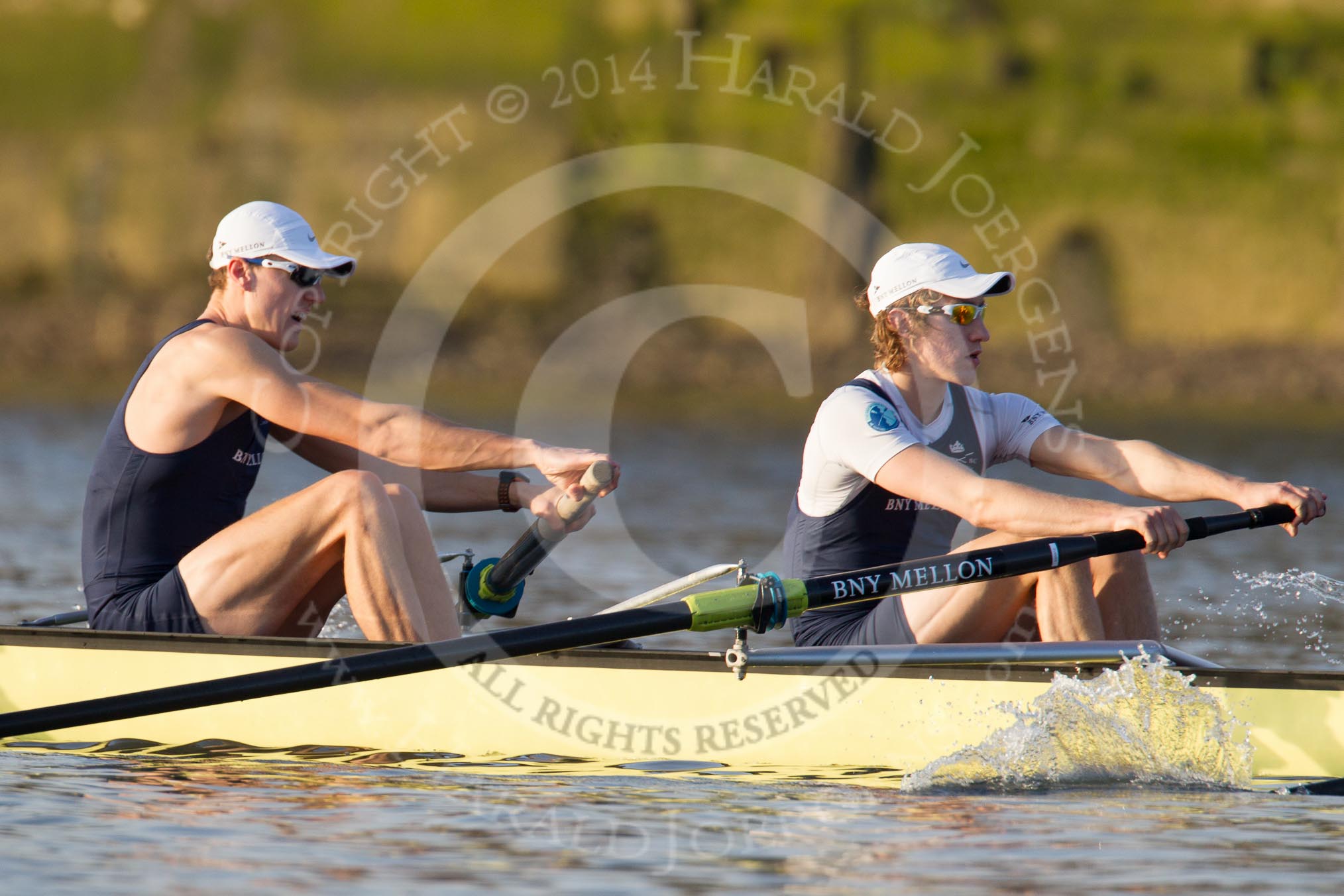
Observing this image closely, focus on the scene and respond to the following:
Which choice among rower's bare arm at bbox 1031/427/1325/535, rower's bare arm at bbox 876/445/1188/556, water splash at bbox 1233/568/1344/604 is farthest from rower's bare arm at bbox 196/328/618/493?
water splash at bbox 1233/568/1344/604

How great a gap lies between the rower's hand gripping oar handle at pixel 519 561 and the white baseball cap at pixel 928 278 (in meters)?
1.09

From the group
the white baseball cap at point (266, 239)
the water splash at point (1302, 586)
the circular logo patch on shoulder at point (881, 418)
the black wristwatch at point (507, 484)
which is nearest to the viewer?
the circular logo patch on shoulder at point (881, 418)

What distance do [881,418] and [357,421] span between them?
5.44 feet

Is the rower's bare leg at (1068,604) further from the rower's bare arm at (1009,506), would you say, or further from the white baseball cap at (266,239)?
the white baseball cap at (266,239)

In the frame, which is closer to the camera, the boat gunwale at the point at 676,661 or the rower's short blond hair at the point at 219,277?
the boat gunwale at the point at 676,661

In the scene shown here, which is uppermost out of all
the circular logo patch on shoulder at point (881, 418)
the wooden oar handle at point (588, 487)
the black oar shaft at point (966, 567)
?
the circular logo patch on shoulder at point (881, 418)

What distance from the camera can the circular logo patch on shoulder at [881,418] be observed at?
5.78 metres

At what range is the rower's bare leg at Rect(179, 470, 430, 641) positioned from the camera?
19.0 ft

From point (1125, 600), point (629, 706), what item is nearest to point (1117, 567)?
point (1125, 600)

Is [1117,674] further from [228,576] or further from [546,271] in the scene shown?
[546,271]

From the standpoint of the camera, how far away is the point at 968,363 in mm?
6098

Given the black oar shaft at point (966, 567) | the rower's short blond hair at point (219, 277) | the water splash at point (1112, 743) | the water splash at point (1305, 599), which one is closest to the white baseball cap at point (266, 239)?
the rower's short blond hair at point (219, 277)

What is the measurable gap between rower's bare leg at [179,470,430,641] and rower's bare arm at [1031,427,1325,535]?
2195mm

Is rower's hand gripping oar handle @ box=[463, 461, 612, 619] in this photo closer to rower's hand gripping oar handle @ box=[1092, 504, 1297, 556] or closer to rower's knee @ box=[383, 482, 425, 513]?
rower's knee @ box=[383, 482, 425, 513]
